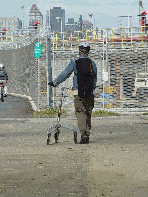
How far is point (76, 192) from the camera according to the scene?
6.19 metres

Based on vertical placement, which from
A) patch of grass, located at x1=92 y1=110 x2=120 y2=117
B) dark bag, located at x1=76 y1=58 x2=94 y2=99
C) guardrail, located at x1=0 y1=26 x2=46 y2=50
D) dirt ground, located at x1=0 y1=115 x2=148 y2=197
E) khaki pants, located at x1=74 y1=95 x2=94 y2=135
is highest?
guardrail, located at x1=0 y1=26 x2=46 y2=50

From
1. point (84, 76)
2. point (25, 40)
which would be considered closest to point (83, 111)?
point (84, 76)

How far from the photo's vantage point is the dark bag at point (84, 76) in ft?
35.3

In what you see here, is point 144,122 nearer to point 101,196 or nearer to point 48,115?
point 48,115

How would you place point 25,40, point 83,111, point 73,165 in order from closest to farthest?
point 73,165 → point 83,111 → point 25,40

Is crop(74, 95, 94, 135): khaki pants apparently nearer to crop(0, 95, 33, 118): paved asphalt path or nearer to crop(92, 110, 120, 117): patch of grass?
crop(92, 110, 120, 117): patch of grass

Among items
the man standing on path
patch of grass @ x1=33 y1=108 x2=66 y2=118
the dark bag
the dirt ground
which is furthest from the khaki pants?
patch of grass @ x1=33 y1=108 x2=66 y2=118

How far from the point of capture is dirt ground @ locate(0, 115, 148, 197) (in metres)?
6.34

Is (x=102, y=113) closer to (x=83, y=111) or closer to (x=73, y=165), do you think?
(x=83, y=111)

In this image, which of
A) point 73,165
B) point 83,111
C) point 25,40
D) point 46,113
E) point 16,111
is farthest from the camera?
point 25,40

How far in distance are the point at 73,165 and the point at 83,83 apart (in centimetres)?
302

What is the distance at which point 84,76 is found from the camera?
424 inches

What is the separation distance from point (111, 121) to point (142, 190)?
10311 mm

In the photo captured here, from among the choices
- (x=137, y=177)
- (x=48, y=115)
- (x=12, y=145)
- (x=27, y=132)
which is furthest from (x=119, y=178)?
(x=48, y=115)
